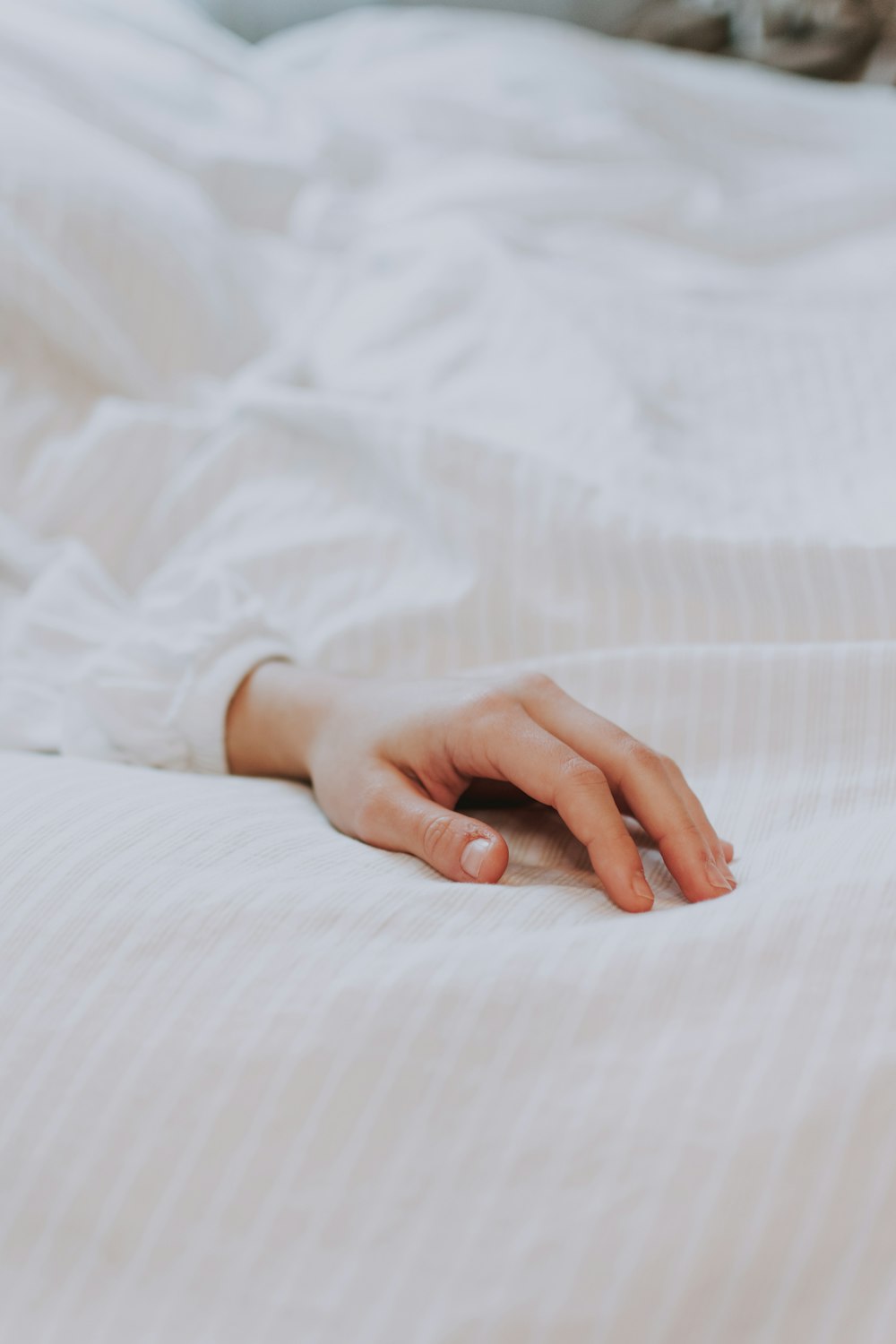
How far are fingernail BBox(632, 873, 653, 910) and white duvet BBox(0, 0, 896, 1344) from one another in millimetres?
20

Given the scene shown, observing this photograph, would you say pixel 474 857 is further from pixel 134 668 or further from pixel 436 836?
pixel 134 668

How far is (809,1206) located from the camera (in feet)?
1.01

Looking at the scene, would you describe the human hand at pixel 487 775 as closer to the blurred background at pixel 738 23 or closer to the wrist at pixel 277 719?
the wrist at pixel 277 719

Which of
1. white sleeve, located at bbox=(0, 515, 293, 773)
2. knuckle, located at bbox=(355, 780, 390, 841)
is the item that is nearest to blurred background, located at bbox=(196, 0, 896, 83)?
white sleeve, located at bbox=(0, 515, 293, 773)

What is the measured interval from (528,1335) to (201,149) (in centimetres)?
119

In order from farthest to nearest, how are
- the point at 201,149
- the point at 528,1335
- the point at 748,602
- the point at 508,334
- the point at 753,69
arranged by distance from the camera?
1. the point at 753,69
2. the point at 201,149
3. the point at 508,334
4. the point at 748,602
5. the point at 528,1335

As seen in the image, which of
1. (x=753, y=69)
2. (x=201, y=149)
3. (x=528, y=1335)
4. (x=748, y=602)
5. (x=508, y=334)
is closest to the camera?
(x=528, y=1335)

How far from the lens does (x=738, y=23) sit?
6.18ft

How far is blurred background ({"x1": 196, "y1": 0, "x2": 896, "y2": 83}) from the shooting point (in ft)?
5.59

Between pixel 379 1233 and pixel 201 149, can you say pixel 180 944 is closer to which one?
pixel 379 1233

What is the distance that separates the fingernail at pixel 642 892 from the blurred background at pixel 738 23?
1.65 metres

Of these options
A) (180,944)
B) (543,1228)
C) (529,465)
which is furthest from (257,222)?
(543,1228)

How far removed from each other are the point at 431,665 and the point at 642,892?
0.25 m

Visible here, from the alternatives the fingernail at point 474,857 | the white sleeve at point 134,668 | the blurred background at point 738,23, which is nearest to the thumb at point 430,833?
the fingernail at point 474,857
